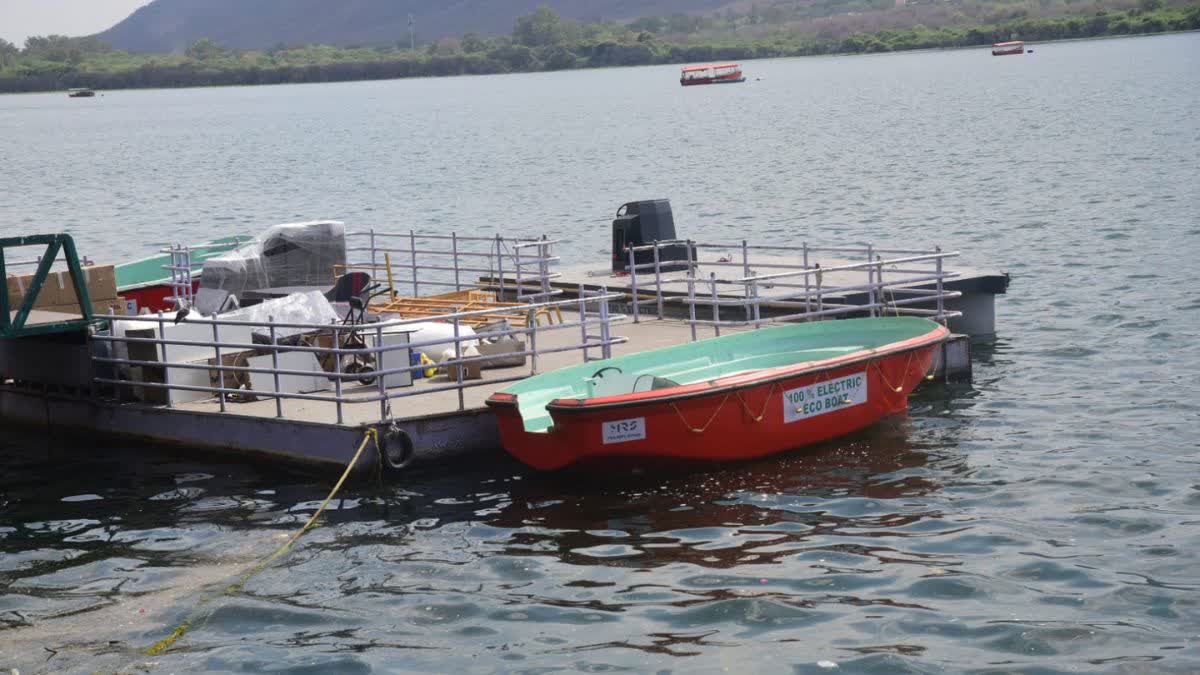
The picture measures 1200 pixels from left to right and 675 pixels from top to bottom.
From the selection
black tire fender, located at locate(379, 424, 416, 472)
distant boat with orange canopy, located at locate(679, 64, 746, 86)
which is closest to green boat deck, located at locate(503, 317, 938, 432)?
black tire fender, located at locate(379, 424, 416, 472)

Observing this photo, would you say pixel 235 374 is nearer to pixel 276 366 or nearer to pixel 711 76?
pixel 276 366

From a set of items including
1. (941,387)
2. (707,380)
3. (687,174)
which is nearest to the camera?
(707,380)

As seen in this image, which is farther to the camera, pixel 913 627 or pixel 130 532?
pixel 130 532

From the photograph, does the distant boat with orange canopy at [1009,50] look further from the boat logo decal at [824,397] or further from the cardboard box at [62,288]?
the cardboard box at [62,288]

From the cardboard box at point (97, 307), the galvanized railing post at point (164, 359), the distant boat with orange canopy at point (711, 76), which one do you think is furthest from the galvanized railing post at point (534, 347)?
the distant boat with orange canopy at point (711, 76)

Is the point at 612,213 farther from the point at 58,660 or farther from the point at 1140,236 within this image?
the point at 58,660

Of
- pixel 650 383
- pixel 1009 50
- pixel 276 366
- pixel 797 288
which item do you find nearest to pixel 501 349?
pixel 650 383

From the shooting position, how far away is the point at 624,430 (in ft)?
48.7

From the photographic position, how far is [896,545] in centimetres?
1322

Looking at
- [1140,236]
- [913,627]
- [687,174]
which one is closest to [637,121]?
[687,174]

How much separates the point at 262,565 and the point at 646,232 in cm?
1179

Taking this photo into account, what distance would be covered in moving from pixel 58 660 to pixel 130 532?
3562 mm

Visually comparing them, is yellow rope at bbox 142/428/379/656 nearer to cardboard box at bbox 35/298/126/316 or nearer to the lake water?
the lake water

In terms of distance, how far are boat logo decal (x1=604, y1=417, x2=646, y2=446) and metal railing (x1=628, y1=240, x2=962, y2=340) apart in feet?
10.4
